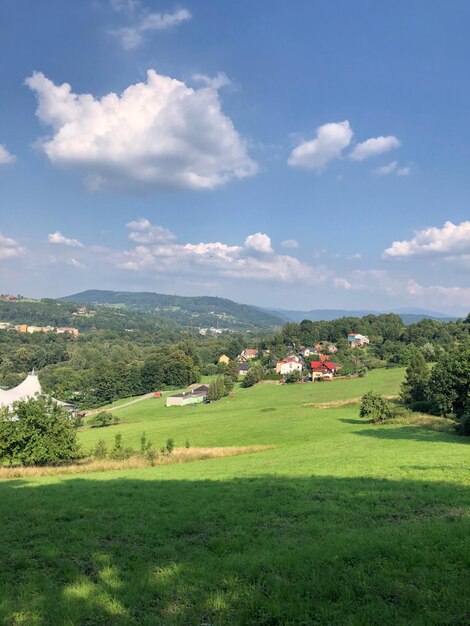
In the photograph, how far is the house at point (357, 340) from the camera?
166m

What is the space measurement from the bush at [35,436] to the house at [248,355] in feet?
487

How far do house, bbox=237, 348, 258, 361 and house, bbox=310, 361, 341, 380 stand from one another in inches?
2292

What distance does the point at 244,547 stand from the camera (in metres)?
9.38

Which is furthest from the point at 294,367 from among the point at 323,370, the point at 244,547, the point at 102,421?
the point at 244,547

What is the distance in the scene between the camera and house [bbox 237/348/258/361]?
583 ft

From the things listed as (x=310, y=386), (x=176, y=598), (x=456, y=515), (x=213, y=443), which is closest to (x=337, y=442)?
(x=213, y=443)

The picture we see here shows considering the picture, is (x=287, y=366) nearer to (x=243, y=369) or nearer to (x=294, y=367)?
(x=294, y=367)

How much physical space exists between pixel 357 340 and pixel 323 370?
190ft

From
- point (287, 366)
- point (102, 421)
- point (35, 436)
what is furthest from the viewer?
point (287, 366)

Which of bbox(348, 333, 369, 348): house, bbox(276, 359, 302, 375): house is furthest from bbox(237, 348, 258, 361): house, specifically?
bbox(348, 333, 369, 348): house

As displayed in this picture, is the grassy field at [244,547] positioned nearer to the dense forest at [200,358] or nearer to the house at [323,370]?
the dense forest at [200,358]

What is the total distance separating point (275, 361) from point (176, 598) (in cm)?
14617

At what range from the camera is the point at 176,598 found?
7.05 m

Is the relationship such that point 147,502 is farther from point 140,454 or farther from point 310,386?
point 310,386
